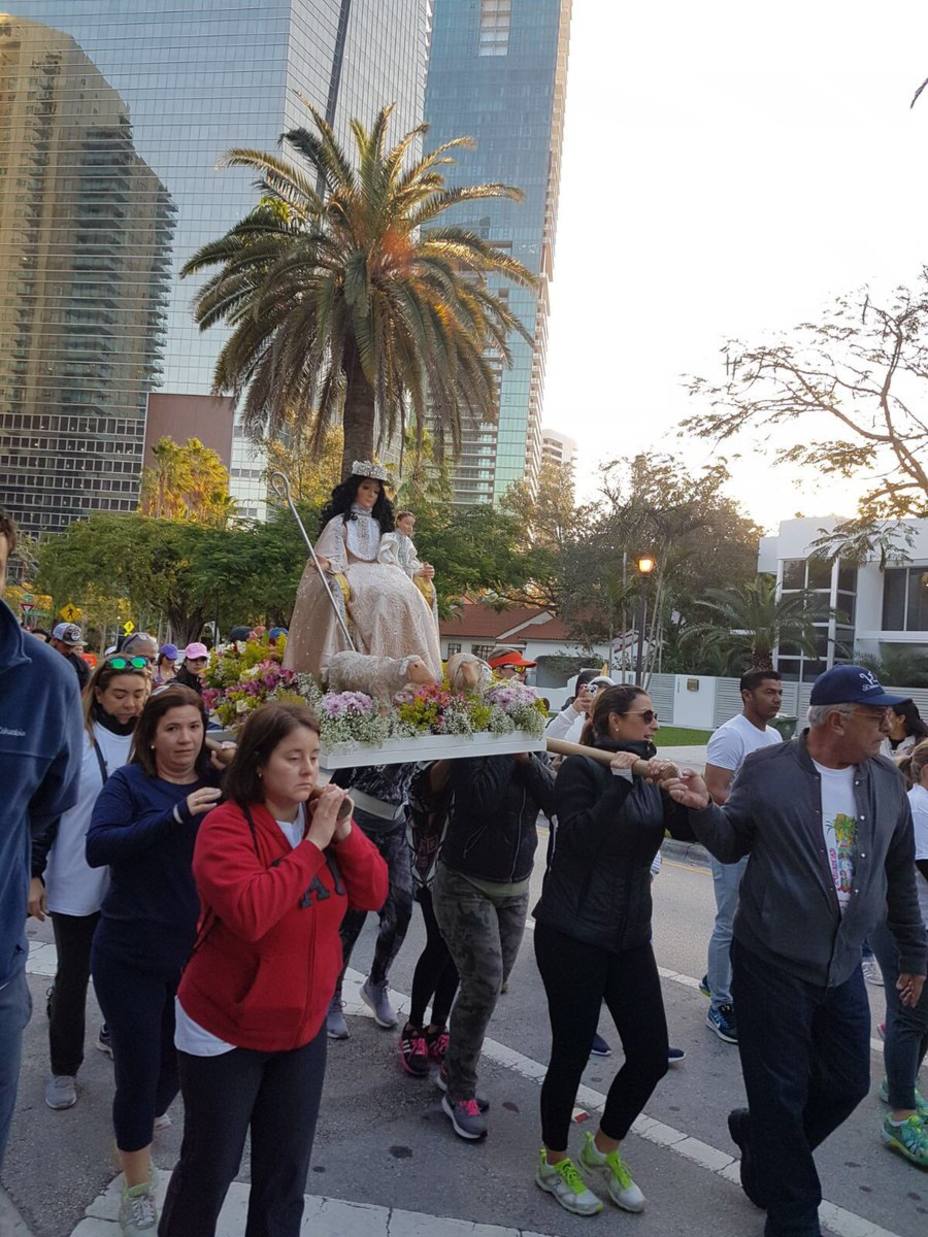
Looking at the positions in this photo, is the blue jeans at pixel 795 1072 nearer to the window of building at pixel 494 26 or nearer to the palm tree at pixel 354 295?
the palm tree at pixel 354 295

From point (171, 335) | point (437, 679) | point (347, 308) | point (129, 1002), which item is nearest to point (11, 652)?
point (129, 1002)

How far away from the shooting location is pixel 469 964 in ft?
12.8

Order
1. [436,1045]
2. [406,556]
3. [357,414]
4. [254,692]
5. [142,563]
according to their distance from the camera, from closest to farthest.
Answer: [254,692]
[436,1045]
[406,556]
[357,414]
[142,563]

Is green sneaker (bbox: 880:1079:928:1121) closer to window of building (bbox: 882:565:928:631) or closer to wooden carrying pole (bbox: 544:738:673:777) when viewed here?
wooden carrying pole (bbox: 544:738:673:777)

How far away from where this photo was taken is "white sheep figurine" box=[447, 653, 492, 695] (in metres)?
4.21

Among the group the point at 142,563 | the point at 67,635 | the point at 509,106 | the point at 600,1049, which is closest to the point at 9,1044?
the point at 600,1049

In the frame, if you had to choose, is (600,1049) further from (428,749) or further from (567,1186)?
(428,749)

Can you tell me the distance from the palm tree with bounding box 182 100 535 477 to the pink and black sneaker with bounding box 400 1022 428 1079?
40.8 ft

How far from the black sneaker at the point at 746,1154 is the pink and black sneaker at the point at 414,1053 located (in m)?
1.41

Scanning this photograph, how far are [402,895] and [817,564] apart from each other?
31.9 metres

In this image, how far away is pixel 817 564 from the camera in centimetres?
3381

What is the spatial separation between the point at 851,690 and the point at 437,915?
195cm

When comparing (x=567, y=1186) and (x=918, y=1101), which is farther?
(x=918, y=1101)

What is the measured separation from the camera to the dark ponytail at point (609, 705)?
3.62 m
